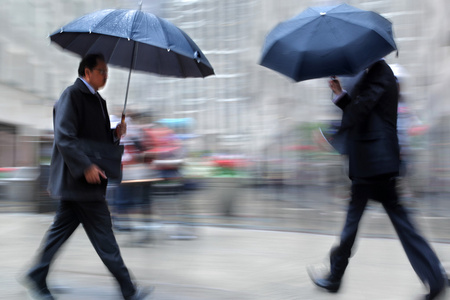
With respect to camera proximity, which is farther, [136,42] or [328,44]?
[136,42]

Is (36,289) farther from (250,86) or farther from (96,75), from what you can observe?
(250,86)

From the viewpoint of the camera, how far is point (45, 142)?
855 cm

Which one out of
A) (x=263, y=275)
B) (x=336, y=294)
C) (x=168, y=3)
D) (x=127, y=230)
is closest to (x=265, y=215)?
(x=127, y=230)

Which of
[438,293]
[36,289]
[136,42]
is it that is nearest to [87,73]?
[136,42]

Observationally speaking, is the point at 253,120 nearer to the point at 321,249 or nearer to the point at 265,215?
Answer: the point at 265,215

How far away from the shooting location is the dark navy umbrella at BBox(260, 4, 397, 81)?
3.41 m

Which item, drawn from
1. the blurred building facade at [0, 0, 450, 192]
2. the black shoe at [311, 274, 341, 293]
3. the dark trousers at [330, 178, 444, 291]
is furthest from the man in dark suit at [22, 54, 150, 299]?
the blurred building facade at [0, 0, 450, 192]

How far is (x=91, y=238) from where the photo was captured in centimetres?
362

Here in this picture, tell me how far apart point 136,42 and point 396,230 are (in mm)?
2375

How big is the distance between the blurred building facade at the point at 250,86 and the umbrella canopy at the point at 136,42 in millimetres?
3272

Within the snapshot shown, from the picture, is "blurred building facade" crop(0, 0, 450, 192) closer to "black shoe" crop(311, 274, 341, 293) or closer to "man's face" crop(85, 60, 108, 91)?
"man's face" crop(85, 60, 108, 91)

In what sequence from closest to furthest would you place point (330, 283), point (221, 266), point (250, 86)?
point (330, 283) < point (221, 266) < point (250, 86)

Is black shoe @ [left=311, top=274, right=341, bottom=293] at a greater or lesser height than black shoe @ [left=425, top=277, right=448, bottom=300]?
lesser

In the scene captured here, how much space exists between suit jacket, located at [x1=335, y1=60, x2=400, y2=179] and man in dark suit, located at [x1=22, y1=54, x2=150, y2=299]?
170 cm
